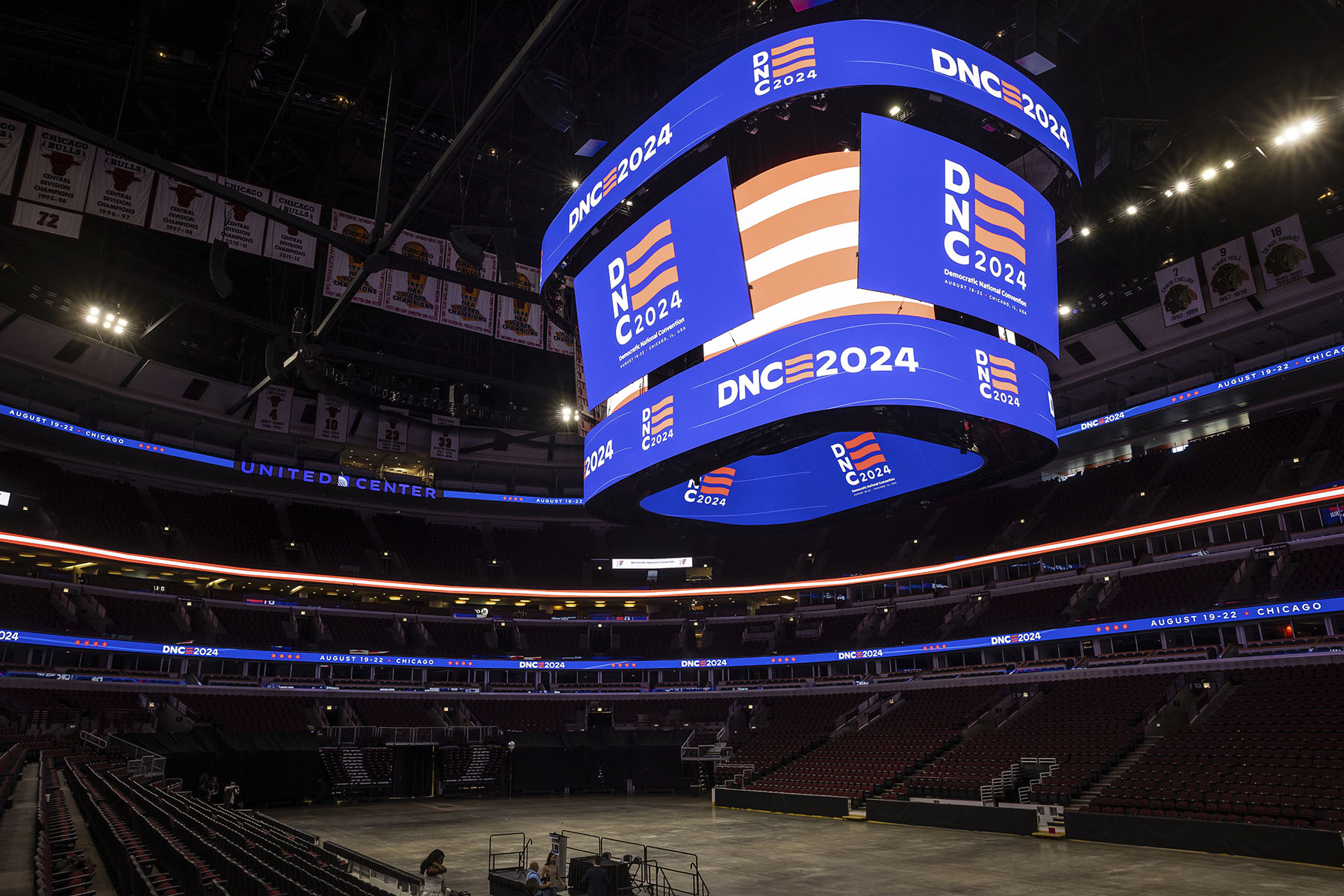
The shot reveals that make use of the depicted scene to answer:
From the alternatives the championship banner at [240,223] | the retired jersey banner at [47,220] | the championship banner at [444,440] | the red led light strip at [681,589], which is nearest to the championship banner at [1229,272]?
the red led light strip at [681,589]

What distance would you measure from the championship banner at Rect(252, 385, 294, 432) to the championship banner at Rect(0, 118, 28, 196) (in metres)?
18.4

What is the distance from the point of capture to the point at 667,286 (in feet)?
50.3

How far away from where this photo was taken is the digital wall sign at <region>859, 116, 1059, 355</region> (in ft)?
44.2

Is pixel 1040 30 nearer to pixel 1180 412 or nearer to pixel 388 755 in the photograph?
pixel 1180 412

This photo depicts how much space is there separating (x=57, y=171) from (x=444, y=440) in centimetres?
2376

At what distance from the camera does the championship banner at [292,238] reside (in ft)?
80.8

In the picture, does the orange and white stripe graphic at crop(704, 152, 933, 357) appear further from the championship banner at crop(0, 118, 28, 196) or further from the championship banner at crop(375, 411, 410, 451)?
the championship banner at crop(375, 411, 410, 451)

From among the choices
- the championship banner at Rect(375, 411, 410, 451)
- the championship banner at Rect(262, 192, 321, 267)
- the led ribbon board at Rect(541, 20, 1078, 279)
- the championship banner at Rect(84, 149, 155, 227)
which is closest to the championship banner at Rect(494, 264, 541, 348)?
the championship banner at Rect(262, 192, 321, 267)

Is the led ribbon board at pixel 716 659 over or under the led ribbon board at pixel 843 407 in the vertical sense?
under

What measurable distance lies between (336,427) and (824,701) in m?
28.5

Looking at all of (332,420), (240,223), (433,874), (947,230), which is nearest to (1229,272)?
(947,230)

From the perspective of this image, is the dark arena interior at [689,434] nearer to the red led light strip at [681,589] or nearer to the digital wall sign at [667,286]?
the digital wall sign at [667,286]

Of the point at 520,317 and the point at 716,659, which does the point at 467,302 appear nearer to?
the point at 520,317

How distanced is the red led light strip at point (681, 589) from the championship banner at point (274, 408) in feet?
26.6
